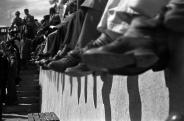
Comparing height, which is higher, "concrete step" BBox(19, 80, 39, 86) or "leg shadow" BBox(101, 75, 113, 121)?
"leg shadow" BBox(101, 75, 113, 121)

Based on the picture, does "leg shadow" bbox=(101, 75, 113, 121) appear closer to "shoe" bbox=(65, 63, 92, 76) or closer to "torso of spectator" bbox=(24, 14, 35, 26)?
"shoe" bbox=(65, 63, 92, 76)

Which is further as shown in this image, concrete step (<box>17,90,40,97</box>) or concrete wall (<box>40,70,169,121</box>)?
concrete step (<box>17,90,40,97</box>)

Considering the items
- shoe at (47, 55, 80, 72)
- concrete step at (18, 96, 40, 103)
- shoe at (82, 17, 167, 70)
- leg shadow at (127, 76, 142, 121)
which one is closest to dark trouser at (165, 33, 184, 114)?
shoe at (82, 17, 167, 70)

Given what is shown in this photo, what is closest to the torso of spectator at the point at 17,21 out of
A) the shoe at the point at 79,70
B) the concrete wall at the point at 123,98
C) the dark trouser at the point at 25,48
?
the dark trouser at the point at 25,48

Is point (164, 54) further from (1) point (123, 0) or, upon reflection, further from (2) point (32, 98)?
(2) point (32, 98)

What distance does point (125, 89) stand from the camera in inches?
129

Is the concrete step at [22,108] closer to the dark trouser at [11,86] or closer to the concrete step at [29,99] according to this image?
the dark trouser at [11,86]

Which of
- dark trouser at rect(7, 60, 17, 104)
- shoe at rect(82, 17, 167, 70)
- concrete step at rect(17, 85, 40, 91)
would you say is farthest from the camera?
concrete step at rect(17, 85, 40, 91)

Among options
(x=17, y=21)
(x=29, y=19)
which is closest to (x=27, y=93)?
(x=17, y=21)

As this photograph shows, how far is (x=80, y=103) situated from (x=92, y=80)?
99 cm

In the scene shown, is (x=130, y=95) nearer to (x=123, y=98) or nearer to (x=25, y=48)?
(x=123, y=98)

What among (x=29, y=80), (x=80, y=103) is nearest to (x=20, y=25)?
(x=29, y=80)

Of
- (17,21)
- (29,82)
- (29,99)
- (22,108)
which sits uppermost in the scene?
(17,21)

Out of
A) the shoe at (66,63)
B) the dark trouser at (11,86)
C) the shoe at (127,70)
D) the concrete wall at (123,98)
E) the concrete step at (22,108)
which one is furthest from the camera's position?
the concrete step at (22,108)
